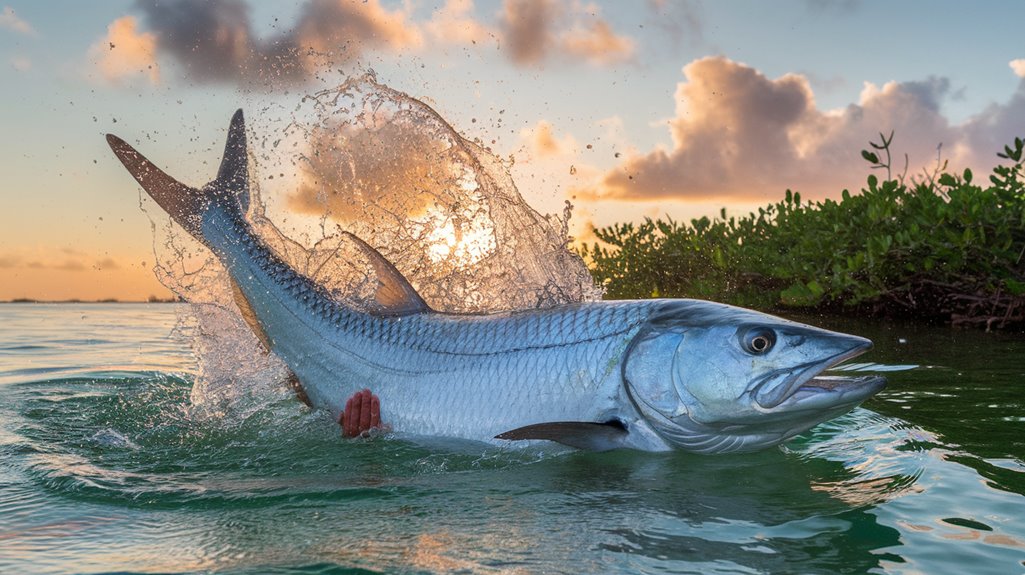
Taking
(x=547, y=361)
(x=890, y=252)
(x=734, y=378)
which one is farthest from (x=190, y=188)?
(x=890, y=252)

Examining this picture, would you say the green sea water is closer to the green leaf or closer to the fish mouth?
the fish mouth

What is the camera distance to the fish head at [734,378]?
3549 mm

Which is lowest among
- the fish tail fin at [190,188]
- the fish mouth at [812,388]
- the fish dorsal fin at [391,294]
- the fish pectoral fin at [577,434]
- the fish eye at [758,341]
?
the fish pectoral fin at [577,434]

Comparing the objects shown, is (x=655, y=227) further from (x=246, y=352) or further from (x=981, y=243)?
(x=246, y=352)

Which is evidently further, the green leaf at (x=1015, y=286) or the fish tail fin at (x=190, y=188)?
the green leaf at (x=1015, y=286)

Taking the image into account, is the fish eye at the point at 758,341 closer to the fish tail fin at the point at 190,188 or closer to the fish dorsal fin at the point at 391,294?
the fish dorsal fin at the point at 391,294

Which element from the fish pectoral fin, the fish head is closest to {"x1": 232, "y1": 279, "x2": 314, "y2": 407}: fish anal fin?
the fish pectoral fin

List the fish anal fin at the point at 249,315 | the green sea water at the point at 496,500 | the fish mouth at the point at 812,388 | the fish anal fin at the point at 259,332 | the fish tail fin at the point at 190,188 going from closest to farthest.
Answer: the green sea water at the point at 496,500
the fish mouth at the point at 812,388
the fish anal fin at the point at 259,332
the fish anal fin at the point at 249,315
the fish tail fin at the point at 190,188

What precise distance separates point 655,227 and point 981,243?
6.54 meters

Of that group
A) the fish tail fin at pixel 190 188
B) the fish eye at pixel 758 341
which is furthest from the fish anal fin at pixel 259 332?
the fish eye at pixel 758 341

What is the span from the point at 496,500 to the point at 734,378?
111 centimetres

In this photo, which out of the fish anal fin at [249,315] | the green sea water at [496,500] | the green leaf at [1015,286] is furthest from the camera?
the green leaf at [1015,286]

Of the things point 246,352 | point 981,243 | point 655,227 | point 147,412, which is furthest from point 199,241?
point 655,227

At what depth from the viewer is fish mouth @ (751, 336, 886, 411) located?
3480 mm
